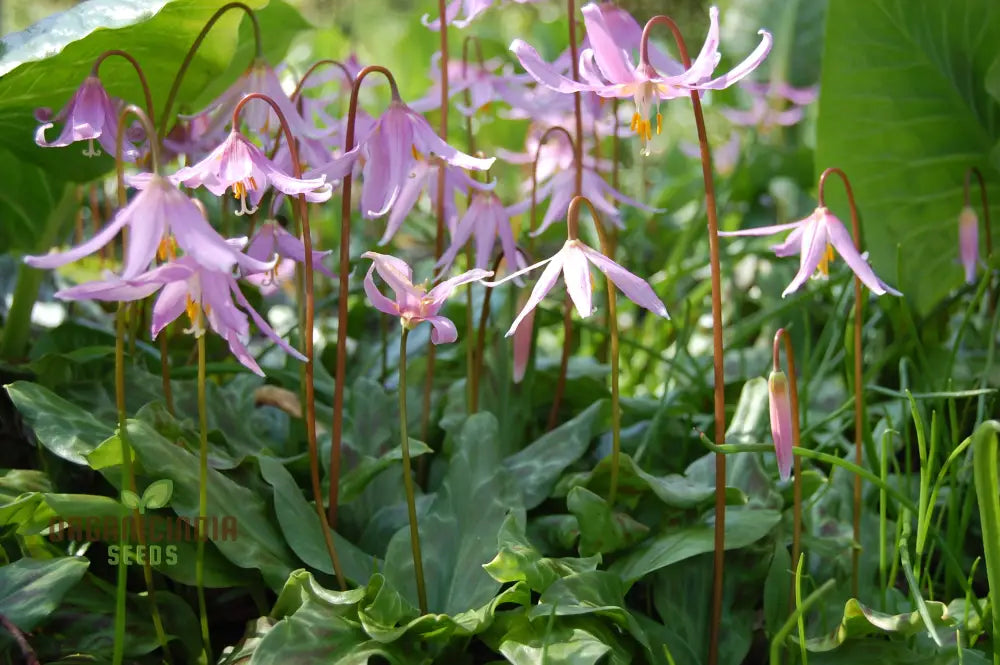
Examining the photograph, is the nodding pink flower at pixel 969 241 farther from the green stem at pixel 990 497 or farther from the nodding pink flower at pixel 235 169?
the nodding pink flower at pixel 235 169

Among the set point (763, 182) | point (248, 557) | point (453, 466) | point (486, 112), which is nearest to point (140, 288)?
point (248, 557)

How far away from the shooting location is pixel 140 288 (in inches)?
38.4

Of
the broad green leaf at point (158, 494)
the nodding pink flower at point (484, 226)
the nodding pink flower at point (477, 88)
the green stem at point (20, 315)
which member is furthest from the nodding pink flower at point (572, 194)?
the green stem at point (20, 315)

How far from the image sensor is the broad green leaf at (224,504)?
1.20m

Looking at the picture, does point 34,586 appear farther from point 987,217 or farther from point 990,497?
point 987,217

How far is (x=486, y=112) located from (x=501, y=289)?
364 mm

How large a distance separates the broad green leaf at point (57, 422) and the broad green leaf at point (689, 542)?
0.71 m

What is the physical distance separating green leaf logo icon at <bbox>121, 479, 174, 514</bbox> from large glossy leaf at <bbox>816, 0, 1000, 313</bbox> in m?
1.35

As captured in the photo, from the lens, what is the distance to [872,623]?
1.12m

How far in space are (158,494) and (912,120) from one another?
1.54 m

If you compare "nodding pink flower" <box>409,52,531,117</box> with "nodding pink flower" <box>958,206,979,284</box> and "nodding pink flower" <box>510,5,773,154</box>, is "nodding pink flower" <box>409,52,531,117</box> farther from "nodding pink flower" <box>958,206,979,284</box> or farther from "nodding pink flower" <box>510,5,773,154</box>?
"nodding pink flower" <box>958,206,979,284</box>

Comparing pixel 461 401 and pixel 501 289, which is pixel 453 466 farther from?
pixel 501 289

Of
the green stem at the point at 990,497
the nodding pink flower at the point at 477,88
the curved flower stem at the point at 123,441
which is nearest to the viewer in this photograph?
the green stem at the point at 990,497

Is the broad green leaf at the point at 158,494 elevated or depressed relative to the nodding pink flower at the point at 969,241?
depressed
